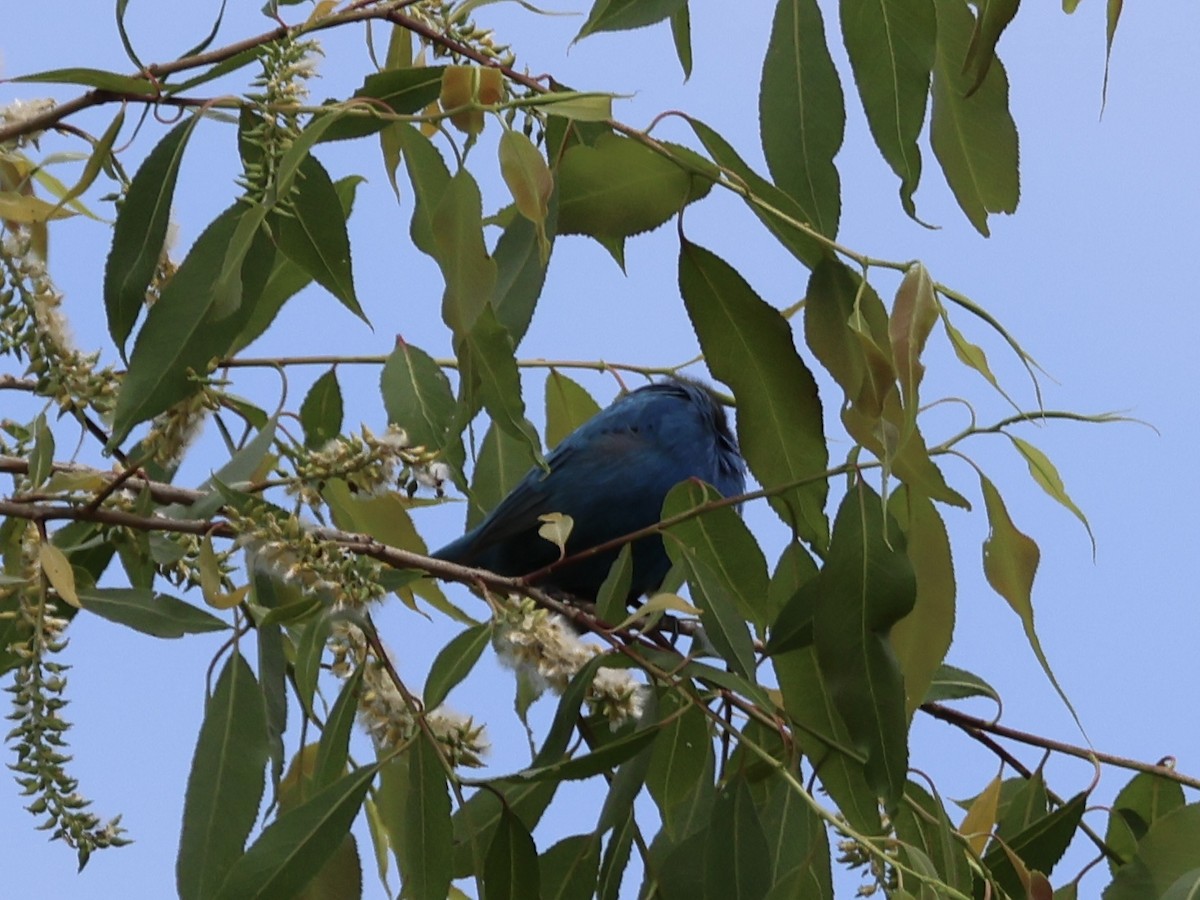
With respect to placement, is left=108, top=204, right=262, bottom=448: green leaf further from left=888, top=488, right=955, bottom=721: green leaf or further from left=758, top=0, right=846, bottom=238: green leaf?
left=888, top=488, right=955, bottom=721: green leaf

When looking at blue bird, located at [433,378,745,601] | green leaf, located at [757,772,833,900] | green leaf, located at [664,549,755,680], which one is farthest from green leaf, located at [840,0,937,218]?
blue bird, located at [433,378,745,601]

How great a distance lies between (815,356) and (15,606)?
93cm

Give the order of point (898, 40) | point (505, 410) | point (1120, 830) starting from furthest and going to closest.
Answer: point (1120, 830)
point (898, 40)
point (505, 410)

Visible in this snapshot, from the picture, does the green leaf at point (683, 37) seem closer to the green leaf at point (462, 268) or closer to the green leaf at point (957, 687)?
the green leaf at point (462, 268)

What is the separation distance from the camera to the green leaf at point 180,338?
57.2 inches

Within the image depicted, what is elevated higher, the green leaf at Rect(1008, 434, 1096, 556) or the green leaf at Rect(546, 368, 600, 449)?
the green leaf at Rect(546, 368, 600, 449)

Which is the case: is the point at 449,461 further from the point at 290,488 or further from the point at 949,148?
the point at 949,148

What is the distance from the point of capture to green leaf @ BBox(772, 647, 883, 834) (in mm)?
1572

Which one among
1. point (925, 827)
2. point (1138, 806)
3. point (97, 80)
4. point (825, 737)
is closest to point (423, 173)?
point (97, 80)

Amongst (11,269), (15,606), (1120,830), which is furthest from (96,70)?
(1120,830)

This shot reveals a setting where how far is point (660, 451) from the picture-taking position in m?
3.12

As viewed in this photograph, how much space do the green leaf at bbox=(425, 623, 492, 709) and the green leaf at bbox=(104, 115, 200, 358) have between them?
450 mm

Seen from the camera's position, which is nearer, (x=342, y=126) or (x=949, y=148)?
(x=342, y=126)

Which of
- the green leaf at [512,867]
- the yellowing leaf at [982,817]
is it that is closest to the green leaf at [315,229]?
the green leaf at [512,867]
